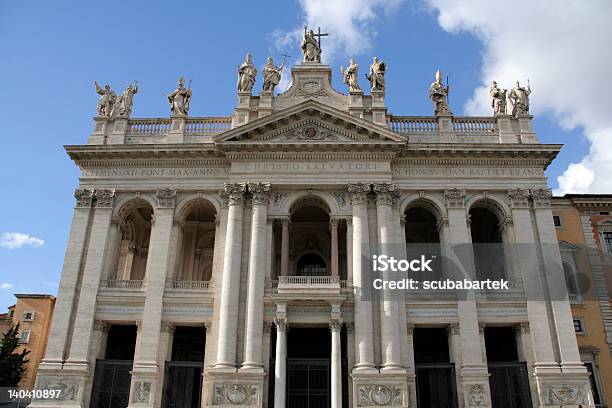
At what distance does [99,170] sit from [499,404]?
2404 centimetres

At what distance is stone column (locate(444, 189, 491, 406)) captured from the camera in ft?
85.6

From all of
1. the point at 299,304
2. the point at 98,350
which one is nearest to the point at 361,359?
the point at 299,304

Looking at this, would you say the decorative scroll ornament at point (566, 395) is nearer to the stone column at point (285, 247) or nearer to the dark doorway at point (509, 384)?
the dark doorway at point (509, 384)

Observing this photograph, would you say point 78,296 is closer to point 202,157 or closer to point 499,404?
point 202,157

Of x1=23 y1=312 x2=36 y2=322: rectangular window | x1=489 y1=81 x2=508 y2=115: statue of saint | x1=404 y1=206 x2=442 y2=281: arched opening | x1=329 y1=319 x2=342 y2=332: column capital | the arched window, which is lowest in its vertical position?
x1=329 y1=319 x2=342 y2=332: column capital

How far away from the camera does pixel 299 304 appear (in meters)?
27.6

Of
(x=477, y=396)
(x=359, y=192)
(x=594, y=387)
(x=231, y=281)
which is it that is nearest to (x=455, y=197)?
(x=359, y=192)

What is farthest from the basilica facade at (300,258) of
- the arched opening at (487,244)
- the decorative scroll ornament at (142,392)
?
the arched opening at (487,244)

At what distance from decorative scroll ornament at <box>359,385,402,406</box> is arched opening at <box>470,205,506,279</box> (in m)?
8.38

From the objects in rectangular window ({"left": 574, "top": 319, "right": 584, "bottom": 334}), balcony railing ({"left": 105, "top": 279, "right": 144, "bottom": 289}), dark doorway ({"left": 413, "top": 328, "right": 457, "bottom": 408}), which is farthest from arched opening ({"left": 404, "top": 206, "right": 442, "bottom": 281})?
balcony railing ({"left": 105, "top": 279, "right": 144, "bottom": 289})

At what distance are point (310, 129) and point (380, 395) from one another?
14176 millimetres

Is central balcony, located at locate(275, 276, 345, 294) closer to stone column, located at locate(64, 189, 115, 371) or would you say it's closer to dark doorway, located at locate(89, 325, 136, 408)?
dark doorway, located at locate(89, 325, 136, 408)

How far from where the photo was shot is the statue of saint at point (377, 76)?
1289 inches

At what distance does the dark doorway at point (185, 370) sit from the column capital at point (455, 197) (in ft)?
48.9
